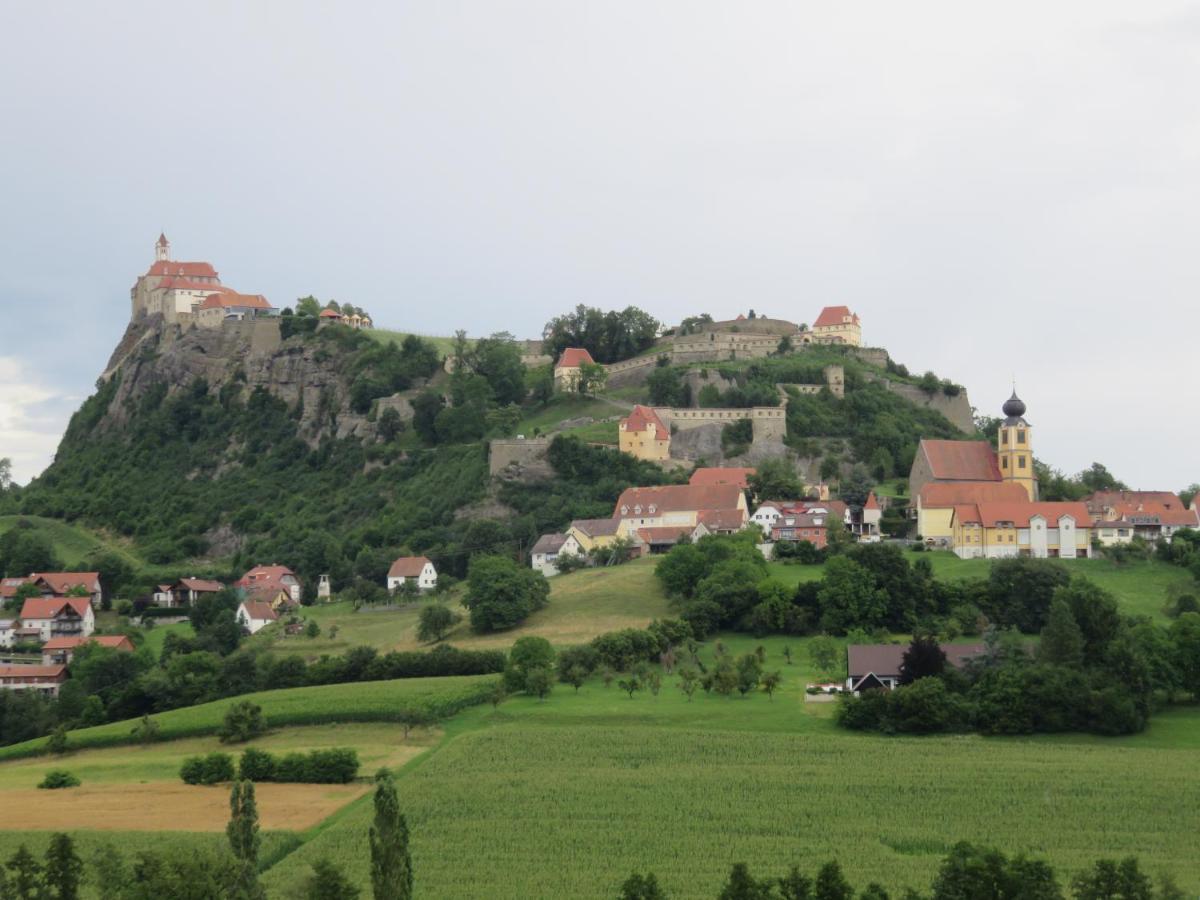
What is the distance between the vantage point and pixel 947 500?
295 feet

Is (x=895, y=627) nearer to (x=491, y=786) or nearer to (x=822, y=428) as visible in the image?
(x=491, y=786)

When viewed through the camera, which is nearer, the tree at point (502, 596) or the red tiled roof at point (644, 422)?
the tree at point (502, 596)

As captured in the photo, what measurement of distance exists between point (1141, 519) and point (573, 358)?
171 feet

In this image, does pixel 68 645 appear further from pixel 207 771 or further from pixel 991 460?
pixel 991 460

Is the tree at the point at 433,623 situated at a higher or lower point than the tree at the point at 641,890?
higher

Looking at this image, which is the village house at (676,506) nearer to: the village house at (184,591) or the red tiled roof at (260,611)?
the red tiled roof at (260,611)

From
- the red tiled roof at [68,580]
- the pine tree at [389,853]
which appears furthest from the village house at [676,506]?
the pine tree at [389,853]

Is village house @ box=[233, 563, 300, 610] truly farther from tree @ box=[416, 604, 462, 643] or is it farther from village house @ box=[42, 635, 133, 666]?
tree @ box=[416, 604, 462, 643]

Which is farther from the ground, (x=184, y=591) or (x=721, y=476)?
(x=721, y=476)

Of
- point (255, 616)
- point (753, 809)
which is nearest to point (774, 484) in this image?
point (255, 616)

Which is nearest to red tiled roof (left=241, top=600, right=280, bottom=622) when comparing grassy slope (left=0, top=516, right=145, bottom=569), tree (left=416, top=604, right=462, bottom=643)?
tree (left=416, top=604, right=462, bottom=643)

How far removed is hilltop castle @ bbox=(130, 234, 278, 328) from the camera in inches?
5591

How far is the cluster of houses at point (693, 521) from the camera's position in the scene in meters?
91.2

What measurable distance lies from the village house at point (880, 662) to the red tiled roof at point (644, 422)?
4399 centimetres
